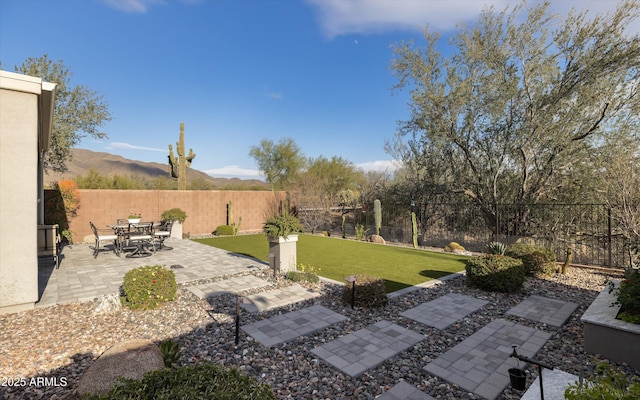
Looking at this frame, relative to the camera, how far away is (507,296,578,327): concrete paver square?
14.8 ft

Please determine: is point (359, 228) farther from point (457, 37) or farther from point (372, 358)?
point (372, 358)

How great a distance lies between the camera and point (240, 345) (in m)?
3.61

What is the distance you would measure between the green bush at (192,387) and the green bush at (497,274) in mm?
5641

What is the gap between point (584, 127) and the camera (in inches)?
362

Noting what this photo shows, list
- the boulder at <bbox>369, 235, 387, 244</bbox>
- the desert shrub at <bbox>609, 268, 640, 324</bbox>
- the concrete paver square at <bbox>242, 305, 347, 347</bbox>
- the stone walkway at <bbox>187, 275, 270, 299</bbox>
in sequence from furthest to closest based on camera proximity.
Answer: the boulder at <bbox>369, 235, 387, 244</bbox>, the stone walkway at <bbox>187, 275, 270, 299</bbox>, the concrete paver square at <bbox>242, 305, 347, 347</bbox>, the desert shrub at <bbox>609, 268, 640, 324</bbox>

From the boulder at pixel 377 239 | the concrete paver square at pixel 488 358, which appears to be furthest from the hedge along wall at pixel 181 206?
the concrete paver square at pixel 488 358

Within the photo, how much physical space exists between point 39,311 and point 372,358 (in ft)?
17.0

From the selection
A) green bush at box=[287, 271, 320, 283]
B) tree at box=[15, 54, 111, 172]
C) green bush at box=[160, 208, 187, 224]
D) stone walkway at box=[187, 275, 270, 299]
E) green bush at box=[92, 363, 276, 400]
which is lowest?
stone walkway at box=[187, 275, 270, 299]

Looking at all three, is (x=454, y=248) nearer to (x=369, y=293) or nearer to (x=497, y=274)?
(x=497, y=274)

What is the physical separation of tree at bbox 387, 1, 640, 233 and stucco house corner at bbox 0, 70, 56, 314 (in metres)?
11.3

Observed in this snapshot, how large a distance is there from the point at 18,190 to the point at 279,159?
25527 millimetres

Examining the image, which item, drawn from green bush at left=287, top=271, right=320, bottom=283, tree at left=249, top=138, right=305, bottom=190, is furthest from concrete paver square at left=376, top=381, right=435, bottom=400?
tree at left=249, top=138, right=305, bottom=190

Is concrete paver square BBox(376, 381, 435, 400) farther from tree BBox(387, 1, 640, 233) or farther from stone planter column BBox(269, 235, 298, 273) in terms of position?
tree BBox(387, 1, 640, 233)

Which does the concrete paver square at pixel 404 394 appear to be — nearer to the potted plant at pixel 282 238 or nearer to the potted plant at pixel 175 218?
the potted plant at pixel 282 238
